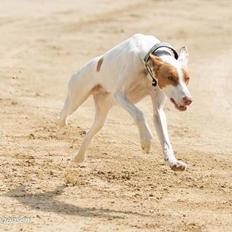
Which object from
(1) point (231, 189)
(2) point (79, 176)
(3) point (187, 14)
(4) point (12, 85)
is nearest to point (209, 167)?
(1) point (231, 189)

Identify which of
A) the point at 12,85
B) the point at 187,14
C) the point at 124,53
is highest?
the point at 124,53

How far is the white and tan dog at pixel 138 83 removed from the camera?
747 cm

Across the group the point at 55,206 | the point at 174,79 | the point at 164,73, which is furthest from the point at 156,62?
the point at 55,206

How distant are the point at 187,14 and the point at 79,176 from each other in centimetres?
1607

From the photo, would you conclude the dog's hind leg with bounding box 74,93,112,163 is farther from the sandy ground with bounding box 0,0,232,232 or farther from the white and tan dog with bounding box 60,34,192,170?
the sandy ground with bounding box 0,0,232,232

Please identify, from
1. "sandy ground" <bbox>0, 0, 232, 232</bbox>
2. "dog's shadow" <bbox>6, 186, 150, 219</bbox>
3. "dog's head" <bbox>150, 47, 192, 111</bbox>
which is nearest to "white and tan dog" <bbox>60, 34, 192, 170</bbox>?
"dog's head" <bbox>150, 47, 192, 111</bbox>

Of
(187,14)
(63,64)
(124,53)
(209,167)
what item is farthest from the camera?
(187,14)

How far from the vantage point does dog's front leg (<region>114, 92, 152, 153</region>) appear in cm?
772

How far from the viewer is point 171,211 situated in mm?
7660

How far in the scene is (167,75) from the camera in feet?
24.4

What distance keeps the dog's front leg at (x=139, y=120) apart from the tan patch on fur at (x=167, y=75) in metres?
→ 0.44

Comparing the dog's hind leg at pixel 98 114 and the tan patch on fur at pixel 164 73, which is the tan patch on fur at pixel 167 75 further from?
the dog's hind leg at pixel 98 114

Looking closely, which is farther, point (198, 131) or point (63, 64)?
point (63, 64)

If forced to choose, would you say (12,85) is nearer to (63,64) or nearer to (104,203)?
(63,64)
